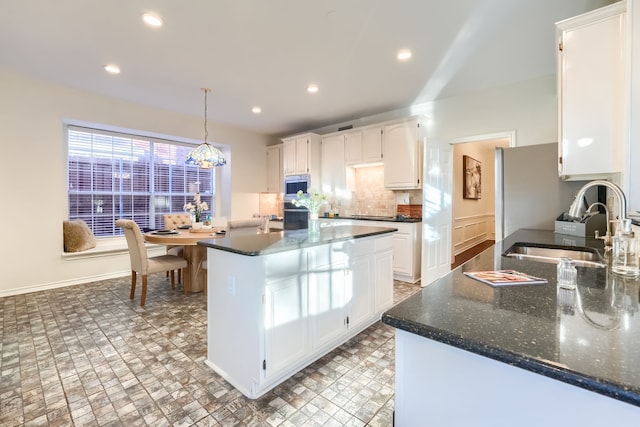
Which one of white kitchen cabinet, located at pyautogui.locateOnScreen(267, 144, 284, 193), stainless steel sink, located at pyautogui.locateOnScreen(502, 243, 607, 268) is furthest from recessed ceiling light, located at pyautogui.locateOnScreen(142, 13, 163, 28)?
white kitchen cabinet, located at pyautogui.locateOnScreen(267, 144, 284, 193)

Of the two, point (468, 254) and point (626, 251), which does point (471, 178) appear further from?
point (626, 251)

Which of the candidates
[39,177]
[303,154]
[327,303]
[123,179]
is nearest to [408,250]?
[327,303]

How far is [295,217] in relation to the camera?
228 inches

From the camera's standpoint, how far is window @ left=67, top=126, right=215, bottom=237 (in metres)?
4.56

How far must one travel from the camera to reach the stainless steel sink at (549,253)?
1774mm

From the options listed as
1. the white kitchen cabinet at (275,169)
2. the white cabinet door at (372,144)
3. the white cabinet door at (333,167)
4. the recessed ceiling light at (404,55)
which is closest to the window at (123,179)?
the white kitchen cabinet at (275,169)

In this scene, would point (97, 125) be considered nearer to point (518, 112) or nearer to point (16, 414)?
point (16, 414)

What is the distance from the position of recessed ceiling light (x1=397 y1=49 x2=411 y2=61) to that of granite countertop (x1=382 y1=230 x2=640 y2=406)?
2622 mm

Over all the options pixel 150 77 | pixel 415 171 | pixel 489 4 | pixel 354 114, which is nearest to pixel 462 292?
pixel 489 4

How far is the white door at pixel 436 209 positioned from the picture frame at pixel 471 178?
2389mm

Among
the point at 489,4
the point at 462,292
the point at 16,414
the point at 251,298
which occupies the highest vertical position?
the point at 489,4

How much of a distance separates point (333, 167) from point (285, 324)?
3.95 m

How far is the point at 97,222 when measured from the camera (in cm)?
476

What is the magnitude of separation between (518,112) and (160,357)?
15.7 ft
